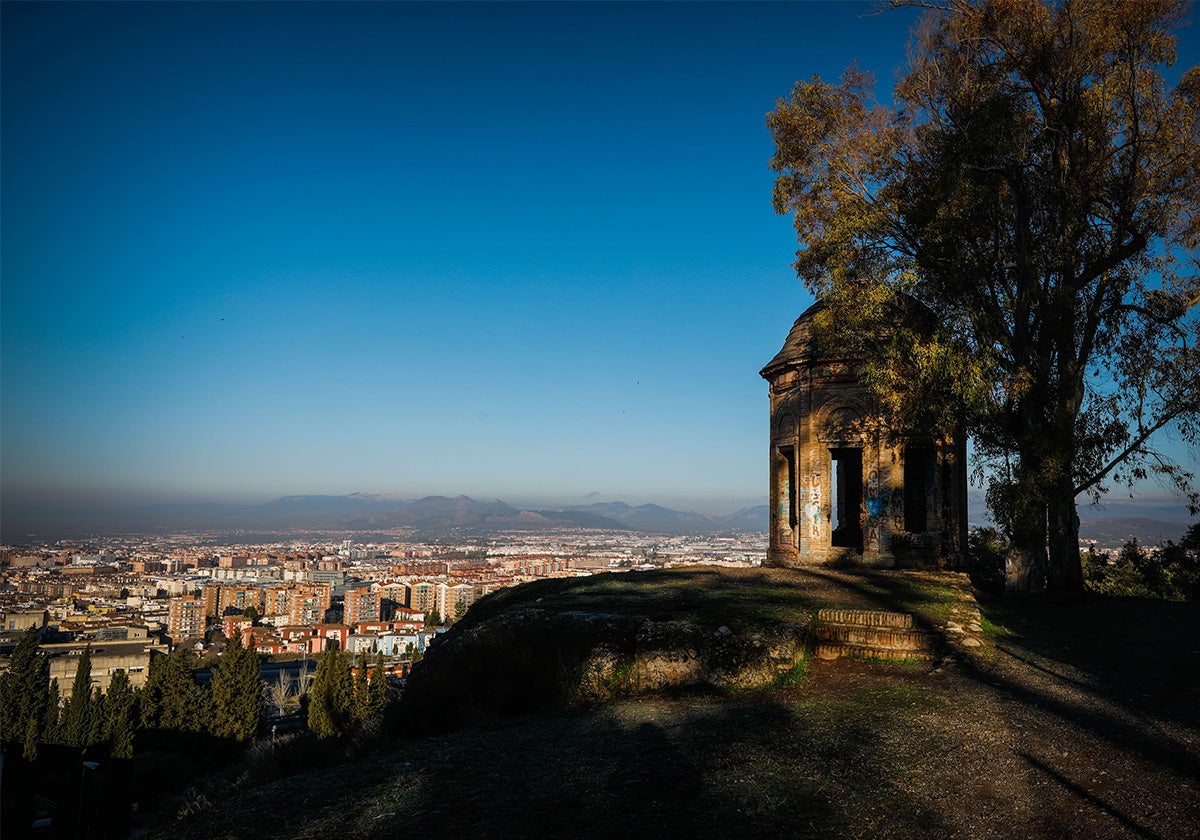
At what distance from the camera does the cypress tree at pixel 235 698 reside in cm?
3212

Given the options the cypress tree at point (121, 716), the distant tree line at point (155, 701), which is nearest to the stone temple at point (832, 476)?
the distant tree line at point (155, 701)

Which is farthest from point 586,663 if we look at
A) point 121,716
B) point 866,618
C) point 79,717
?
point 79,717

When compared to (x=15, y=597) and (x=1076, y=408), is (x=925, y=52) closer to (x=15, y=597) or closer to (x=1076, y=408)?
(x=1076, y=408)

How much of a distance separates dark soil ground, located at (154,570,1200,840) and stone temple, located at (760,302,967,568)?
30.8ft

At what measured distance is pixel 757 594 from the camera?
38.2 ft

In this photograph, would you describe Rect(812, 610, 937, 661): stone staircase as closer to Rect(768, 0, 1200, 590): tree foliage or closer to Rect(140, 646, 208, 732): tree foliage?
Rect(768, 0, 1200, 590): tree foliage

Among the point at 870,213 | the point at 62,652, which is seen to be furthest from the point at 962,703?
the point at 62,652

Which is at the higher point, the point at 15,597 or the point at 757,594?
the point at 757,594

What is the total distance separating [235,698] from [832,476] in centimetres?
2877

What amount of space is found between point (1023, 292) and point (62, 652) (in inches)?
2219

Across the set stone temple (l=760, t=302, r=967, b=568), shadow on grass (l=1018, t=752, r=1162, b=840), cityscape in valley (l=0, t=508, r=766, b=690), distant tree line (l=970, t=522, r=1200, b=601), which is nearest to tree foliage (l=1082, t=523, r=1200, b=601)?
distant tree line (l=970, t=522, r=1200, b=601)

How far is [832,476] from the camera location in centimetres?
1867

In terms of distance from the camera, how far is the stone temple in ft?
57.8

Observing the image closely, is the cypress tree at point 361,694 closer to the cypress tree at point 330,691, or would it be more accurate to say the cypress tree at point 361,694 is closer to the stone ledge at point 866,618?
the cypress tree at point 330,691
